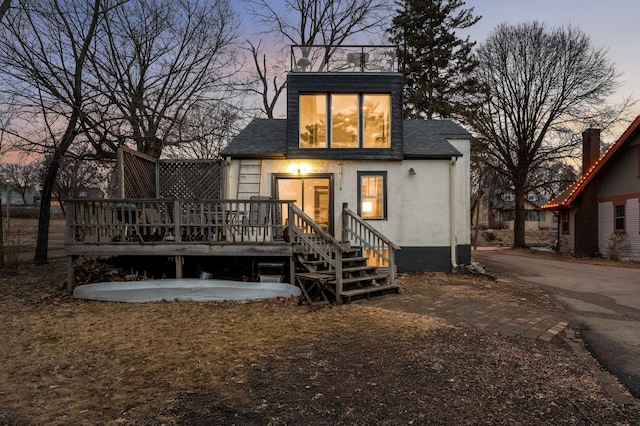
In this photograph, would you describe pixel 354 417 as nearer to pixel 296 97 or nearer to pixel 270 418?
pixel 270 418

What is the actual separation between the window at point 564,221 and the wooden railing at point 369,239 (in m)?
16.4

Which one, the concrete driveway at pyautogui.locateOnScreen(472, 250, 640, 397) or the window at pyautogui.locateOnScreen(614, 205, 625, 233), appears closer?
the concrete driveway at pyautogui.locateOnScreen(472, 250, 640, 397)

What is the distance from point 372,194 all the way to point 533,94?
19059 mm

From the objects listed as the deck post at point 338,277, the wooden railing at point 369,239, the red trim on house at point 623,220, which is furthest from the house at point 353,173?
the red trim on house at point 623,220

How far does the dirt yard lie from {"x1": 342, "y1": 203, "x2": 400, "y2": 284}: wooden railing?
209 cm

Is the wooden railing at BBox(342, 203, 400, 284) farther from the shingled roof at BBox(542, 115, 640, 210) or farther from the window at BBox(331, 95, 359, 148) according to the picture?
the shingled roof at BBox(542, 115, 640, 210)

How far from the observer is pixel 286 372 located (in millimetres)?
4102

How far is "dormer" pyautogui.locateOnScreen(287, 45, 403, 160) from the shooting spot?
1134 centimetres

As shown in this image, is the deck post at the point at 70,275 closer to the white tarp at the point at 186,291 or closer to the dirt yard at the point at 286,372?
the white tarp at the point at 186,291

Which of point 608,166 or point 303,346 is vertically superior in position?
point 608,166

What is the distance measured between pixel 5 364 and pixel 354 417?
13.1ft

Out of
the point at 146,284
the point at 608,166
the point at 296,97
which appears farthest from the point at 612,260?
the point at 146,284

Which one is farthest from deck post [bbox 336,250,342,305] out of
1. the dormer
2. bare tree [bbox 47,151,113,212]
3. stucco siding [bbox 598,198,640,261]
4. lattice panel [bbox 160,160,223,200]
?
stucco siding [bbox 598,198,640,261]

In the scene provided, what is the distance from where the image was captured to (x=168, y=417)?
3152 millimetres
